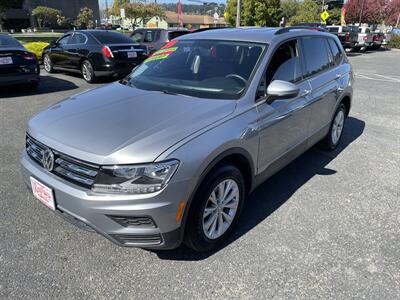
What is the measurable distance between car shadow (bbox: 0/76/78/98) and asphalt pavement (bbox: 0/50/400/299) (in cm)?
482

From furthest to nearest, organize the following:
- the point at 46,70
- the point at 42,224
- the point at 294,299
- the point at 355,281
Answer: the point at 46,70 < the point at 42,224 < the point at 355,281 < the point at 294,299

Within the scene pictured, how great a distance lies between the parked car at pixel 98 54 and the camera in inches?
385

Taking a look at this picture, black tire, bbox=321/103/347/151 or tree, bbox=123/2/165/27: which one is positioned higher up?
tree, bbox=123/2/165/27

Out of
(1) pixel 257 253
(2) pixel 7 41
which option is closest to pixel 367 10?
(2) pixel 7 41

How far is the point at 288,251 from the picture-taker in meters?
2.90

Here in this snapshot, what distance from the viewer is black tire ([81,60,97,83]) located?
394 inches

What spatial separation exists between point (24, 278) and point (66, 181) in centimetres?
79

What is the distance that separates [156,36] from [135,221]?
38.2 feet

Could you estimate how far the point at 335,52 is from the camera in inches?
193

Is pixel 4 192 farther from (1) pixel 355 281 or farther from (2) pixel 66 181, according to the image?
(1) pixel 355 281

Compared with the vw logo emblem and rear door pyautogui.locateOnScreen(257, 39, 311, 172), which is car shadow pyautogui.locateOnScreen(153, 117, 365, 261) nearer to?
rear door pyautogui.locateOnScreen(257, 39, 311, 172)

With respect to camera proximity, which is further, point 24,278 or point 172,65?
point 172,65

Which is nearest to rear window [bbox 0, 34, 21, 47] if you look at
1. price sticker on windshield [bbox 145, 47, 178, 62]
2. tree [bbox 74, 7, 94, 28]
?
price sticker on windshield [bbox 145, 47, 178, 62]

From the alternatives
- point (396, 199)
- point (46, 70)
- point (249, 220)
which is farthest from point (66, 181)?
point (46, 70)
